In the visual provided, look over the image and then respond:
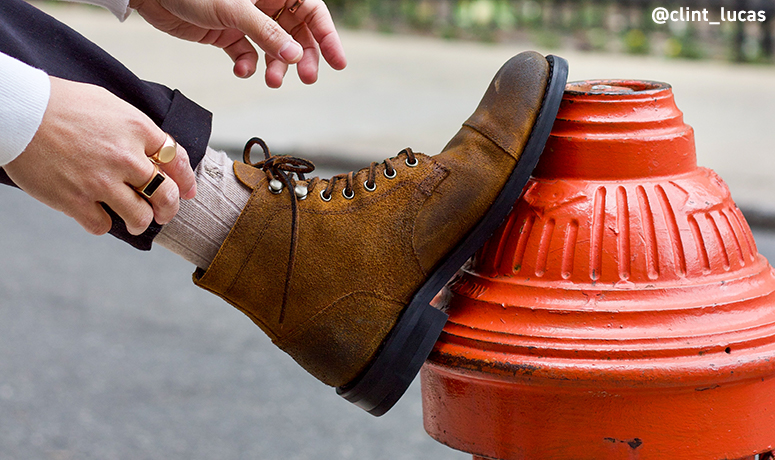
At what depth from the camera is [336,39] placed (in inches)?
70.7

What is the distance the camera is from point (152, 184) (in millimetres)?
1139

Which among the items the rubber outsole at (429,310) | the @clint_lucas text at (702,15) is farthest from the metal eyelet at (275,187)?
the @clint_lucas text at (702,15)

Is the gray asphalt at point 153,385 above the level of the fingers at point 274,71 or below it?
below

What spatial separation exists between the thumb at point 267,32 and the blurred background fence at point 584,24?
315 inches

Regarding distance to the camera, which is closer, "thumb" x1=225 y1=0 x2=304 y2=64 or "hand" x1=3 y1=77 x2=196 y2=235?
"hand" x1=3 y1=77 x2=196 y2=235

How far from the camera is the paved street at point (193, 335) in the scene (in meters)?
2.78

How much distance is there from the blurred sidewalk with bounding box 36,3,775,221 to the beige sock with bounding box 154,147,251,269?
3.76 meters

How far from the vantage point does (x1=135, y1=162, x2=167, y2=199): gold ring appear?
113 cm

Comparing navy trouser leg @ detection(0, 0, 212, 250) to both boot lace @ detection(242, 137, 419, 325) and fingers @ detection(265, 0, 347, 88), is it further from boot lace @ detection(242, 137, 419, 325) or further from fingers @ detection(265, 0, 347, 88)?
fingers @ detection(265, 0, 347, 88)

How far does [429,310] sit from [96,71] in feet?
2.31

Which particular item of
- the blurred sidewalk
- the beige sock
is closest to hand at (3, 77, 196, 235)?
the beige sock

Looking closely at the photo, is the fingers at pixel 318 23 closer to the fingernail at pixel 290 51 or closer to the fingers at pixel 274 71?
the fingers at pixel 274 71

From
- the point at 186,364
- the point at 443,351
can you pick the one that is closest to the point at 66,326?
the point at 186,364

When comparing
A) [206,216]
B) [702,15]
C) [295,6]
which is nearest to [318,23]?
[295,6]
